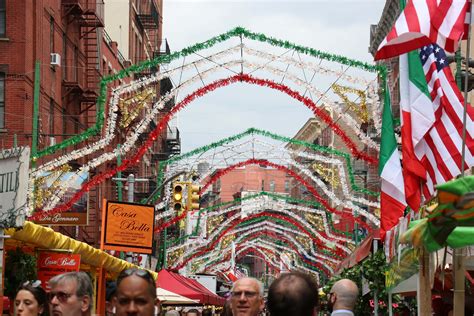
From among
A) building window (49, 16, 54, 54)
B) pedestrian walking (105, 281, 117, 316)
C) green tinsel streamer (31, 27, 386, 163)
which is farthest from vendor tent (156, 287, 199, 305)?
pedestrian walking (105, 281, 117, 316)

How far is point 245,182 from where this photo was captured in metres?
193

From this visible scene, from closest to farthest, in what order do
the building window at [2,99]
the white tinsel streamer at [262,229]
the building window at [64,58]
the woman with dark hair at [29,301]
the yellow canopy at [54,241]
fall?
the woman with dark hair at [29,301] → the yellow canopy at [54,241] → the building window at [2,99] → the building window at [64,58] → the white tinsel streamer at [262,229]

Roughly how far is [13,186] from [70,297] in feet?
19.1

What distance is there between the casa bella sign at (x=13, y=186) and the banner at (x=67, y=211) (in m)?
21.2

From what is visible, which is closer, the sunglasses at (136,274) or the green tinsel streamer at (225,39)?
the sunglasses at (136,274)

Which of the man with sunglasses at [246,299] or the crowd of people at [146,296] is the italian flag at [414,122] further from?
the man with sunglasses at [246,299]

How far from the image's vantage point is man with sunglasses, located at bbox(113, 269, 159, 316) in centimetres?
685

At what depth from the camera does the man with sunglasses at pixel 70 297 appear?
8.50 m

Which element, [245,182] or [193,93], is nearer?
[193,93]

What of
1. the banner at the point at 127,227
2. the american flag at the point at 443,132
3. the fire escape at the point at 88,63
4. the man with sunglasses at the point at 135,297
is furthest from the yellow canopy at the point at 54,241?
the fire escape at the point at 88,63

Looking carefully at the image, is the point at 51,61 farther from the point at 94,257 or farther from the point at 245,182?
the point at 245,182

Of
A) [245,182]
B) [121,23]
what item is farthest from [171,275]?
[245,182]

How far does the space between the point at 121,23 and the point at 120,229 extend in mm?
40205

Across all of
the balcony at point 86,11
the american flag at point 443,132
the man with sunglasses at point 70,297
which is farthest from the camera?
the balcony at point 86,11
